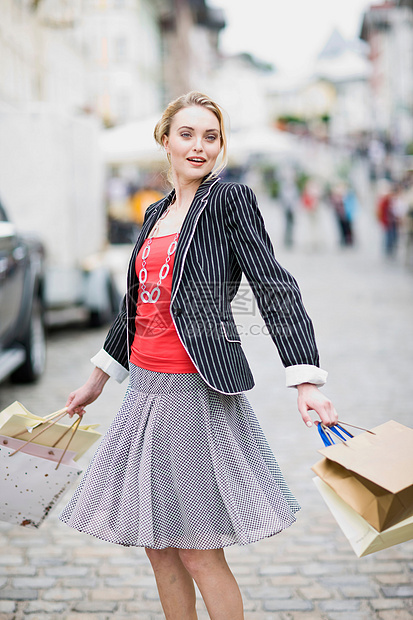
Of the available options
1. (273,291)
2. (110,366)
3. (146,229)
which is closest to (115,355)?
(110,366)

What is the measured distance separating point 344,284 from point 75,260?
6.42 m

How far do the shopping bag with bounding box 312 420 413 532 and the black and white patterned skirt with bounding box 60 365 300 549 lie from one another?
249mm

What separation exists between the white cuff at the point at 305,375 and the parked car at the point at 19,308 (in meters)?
4.07

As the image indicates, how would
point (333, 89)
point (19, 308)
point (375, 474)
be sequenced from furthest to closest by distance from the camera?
point (333, 89), point (19, 308), point (375, 474)

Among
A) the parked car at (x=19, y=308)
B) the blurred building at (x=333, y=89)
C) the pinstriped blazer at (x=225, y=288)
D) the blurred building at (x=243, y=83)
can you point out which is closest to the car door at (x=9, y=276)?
the parked car at (x=19, y=308)

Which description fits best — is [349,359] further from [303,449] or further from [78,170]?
[78,170]

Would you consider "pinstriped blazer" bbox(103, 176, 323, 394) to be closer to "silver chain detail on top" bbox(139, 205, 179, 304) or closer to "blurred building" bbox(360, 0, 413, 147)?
"silver chain detail on top" bbox(139, 205, 179, 304)

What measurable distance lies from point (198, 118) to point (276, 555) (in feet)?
7.08

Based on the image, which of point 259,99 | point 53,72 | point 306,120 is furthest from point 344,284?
point 259,99

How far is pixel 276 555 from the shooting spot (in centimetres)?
371

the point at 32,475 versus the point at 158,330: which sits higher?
the point at 158,330

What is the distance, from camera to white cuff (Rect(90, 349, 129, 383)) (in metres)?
2.73

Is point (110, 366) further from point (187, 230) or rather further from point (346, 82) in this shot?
point (346, 82)

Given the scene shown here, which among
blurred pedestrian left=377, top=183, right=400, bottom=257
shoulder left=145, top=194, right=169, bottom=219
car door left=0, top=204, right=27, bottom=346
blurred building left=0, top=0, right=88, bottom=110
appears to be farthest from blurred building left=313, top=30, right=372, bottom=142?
shoulder left=145, top=194, right=169, bottom=219
